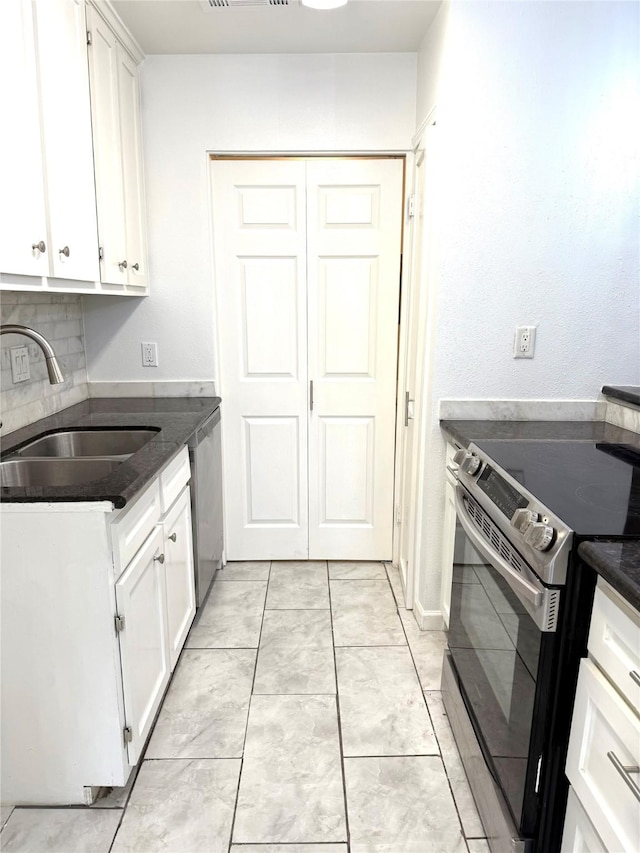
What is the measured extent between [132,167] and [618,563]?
7.81 ft

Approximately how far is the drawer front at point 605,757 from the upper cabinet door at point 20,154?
62.7 inches

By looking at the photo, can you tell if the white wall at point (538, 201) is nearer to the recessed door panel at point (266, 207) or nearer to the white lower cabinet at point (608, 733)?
the recessed door panel at point (266, 207)

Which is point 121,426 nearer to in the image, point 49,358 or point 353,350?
point 49,358

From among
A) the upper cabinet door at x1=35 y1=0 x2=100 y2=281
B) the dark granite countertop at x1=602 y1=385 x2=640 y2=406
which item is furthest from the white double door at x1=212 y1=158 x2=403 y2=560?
the dark granite countertop at x1=602 y1=385 x2=640 y2=406

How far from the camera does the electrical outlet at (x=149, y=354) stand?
2824 millimetres

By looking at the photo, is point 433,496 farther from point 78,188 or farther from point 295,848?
point 78,188

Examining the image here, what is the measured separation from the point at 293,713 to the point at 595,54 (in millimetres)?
2536

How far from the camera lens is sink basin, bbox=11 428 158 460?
85.8 inches

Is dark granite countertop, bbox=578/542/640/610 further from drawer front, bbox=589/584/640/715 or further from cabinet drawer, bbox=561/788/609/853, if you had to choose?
cabinet drawer, bbox=561/788/609/853

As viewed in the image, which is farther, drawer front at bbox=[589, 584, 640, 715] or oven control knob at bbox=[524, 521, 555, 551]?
oven control knob at bbox=[524, 521, 555, 551]

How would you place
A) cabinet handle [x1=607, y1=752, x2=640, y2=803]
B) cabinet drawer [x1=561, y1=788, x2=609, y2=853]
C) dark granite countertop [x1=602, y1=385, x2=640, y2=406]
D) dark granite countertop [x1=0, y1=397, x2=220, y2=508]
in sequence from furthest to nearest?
dark granite countertop [x1=602, y1=385, x2=640, y2=406] → dark granite countertop [x1=0, y1=397, x2=220, y2=508] → cabinet drawer [x1=561, y1=788, x2=609, y2=853] → cabinet handle [x1=607, y1=752, x2=640, y2=803]

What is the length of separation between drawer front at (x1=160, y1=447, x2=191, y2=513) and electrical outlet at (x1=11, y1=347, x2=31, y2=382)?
64 centimetres

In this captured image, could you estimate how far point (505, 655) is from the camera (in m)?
1.40

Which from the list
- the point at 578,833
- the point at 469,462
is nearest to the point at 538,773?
the point at 578,833
